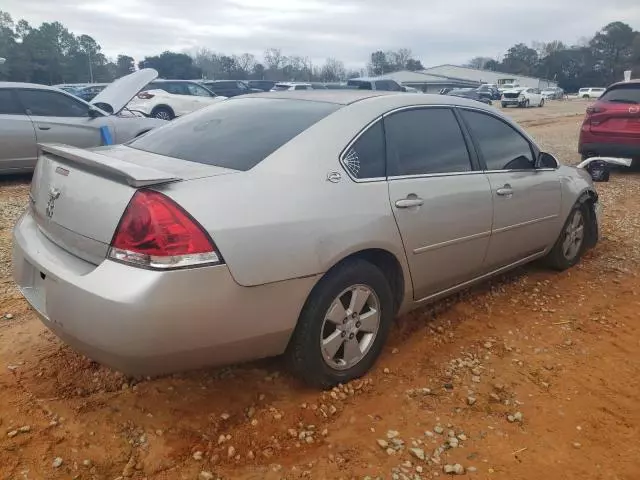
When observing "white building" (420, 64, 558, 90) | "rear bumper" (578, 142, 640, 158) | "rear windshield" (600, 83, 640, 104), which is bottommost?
"rear bumper" (578, 142, 640, 158)

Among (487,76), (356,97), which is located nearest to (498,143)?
(356,97)

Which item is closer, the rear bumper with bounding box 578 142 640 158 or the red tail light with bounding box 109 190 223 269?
the red tail light with bounding box 109 190 223 269

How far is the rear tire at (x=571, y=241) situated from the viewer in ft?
15.0

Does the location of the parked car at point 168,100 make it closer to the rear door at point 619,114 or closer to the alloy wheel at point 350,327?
the rear door at point 619,114

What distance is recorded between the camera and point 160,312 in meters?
2.15

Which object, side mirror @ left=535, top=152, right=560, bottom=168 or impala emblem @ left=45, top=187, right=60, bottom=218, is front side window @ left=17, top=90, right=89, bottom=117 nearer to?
impala emblem @ left=45, top=187, right=60, bottom=218

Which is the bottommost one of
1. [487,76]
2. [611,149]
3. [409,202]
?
[611,149]

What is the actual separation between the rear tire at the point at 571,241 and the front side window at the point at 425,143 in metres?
1.56

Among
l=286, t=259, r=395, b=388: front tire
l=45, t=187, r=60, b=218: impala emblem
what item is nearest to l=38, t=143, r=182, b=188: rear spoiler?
l=45, t=187, r=60, b=218: impala emblem

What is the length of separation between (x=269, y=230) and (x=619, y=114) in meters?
8.58

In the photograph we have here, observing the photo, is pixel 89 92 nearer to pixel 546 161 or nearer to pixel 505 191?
pixel 546 161

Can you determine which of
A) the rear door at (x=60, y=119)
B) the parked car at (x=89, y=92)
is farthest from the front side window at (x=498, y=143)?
the parked car at (x=89, y=92)

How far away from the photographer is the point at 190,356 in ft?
7.54

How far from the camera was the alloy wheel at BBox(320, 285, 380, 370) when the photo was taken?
8.97ft
